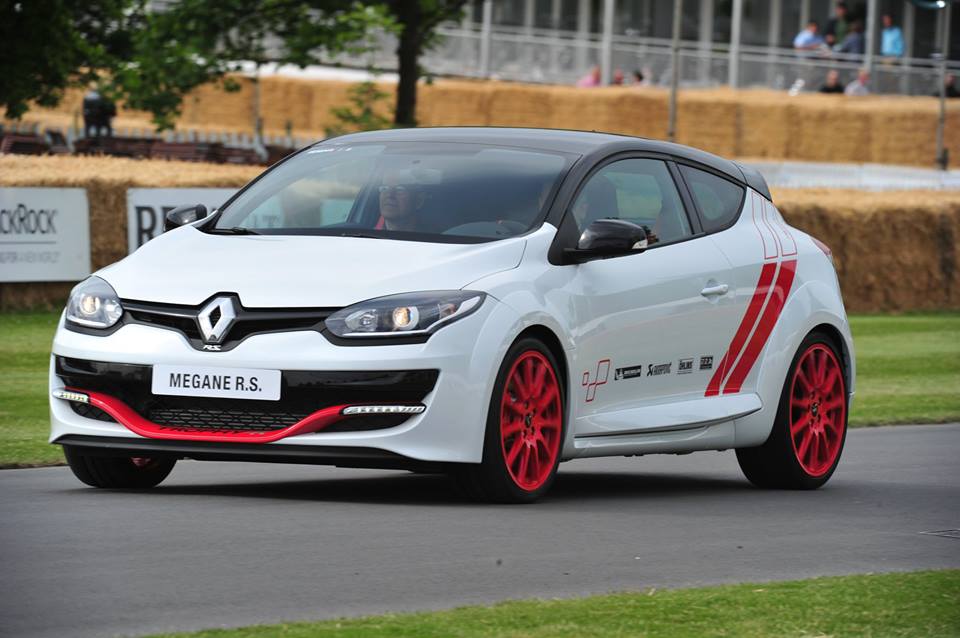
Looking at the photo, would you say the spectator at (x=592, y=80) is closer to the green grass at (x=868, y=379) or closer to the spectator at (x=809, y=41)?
the spectator at (x=809, y=41)

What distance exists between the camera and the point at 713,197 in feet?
34.6

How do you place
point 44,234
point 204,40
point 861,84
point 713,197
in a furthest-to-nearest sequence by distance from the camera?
point 861,84 < point 204,40 < point 44,234 < point 713,197

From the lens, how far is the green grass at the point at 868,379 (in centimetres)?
1248

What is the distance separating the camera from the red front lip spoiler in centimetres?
825

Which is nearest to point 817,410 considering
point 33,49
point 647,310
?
point 647,310

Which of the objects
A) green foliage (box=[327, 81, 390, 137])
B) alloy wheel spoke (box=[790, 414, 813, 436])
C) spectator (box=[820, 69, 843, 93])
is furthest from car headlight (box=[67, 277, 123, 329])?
spectator (box=[820, 69, 843, 93])

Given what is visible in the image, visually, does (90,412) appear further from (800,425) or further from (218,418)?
(800,425)

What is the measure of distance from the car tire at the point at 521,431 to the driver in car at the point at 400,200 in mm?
884

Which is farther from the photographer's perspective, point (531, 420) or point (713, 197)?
point (713, 197)

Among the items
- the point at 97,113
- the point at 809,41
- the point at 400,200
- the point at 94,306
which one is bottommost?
the point at 97,113

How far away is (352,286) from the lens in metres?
8.30

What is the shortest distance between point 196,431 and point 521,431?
131 cm

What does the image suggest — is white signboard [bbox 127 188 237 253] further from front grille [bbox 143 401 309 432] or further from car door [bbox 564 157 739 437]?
front grille [bbox 143 401 309 432]

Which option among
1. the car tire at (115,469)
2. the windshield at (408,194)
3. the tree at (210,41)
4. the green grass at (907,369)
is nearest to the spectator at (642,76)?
the tree at (210,41)
